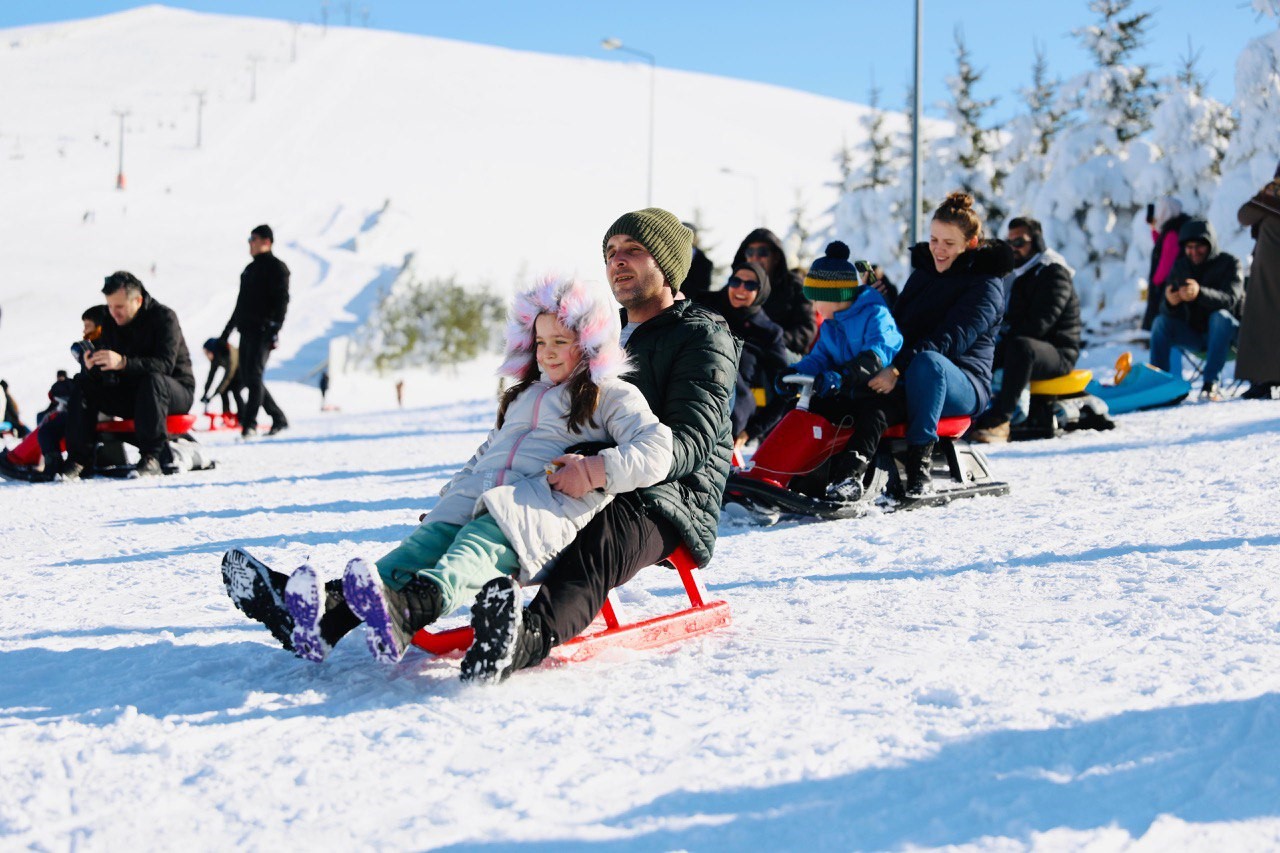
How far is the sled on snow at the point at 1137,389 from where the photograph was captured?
9.85 m

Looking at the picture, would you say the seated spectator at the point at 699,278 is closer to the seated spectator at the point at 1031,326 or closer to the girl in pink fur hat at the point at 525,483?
the seated spectator at the point at 1031,326

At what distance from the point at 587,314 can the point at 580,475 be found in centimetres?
44

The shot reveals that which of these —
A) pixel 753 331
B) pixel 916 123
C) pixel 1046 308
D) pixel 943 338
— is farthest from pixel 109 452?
pixel 916 123

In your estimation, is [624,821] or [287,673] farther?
[287,673]

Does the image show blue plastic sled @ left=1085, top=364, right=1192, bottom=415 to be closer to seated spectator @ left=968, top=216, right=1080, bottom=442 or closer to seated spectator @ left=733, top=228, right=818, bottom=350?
seated spectator @ left=968, top=216, right=1080, bottom=442

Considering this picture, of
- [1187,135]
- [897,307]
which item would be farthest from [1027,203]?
[897,307]

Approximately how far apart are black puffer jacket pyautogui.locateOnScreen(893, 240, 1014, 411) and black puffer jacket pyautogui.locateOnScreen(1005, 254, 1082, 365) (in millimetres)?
2555

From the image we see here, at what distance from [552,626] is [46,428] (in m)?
6.05

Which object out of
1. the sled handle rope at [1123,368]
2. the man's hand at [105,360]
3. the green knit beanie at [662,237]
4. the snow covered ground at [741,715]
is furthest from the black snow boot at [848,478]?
the sled handle rope at [1123,368]

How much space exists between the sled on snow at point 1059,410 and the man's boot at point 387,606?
261 inches

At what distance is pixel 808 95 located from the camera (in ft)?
446

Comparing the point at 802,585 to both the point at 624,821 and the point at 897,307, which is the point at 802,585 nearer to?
the point at 624,821

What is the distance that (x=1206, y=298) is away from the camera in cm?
1046

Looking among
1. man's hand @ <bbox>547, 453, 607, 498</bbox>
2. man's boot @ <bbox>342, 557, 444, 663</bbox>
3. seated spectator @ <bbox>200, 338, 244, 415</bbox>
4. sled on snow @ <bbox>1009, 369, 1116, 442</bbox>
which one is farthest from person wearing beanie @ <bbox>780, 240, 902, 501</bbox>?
seated spectator @ <bbox>200, 338, 244, 415</bbox>
